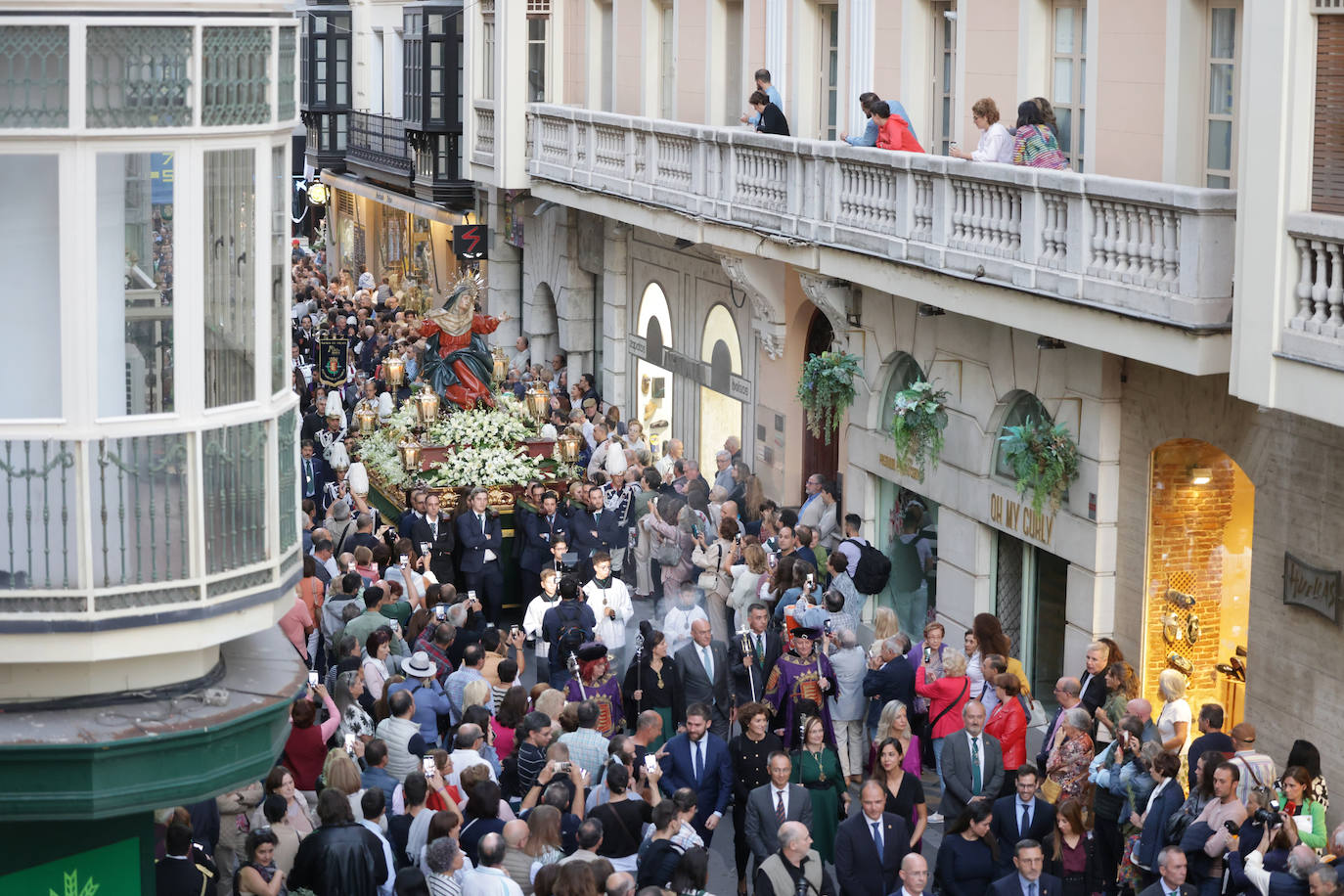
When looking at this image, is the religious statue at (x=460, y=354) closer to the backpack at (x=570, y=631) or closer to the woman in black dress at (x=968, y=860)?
the backpack at (x=570, y=631)

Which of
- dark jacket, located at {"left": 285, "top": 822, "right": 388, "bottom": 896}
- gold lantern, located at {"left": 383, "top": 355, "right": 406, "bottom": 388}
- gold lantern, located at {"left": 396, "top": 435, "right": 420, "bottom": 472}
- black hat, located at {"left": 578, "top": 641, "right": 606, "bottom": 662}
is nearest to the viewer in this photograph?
dark jacket, located at {"left": 285, "top": 822, "right": 388, "bottom": 896}

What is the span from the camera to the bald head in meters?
10.9

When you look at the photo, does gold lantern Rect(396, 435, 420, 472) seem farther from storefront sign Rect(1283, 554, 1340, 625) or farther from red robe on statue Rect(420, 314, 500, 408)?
storefront sign Rect(1283, 554, 1340, 625)

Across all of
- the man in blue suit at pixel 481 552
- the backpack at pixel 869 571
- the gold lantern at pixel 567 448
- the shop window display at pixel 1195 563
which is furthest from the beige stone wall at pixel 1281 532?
the gold lantern at pixel 567 448

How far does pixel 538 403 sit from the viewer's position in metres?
A: 24.0

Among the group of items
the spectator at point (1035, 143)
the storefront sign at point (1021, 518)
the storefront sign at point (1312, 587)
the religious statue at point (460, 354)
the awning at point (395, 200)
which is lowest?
the storefront sign at point (1021, 518)

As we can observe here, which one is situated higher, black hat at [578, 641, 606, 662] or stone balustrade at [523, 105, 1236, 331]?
stone balustrade at [523, 105, 1236, 331]

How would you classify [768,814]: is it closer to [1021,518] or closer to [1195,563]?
[1195,563]

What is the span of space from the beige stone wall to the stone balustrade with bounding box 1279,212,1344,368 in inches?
42.5

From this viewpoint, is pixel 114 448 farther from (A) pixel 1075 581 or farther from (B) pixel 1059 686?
(A) pixel 1075 581

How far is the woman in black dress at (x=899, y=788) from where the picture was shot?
483 inches

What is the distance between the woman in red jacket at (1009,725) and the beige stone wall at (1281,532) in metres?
1.90

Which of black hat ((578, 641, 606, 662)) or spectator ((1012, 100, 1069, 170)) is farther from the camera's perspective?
spectator ((1012, 100, 1069, 170))

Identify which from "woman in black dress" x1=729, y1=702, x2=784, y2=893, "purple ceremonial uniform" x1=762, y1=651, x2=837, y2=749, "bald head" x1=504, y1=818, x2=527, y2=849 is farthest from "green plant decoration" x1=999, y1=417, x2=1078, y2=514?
"bald head" x1=504, y1=818, x2=527, y2=849
